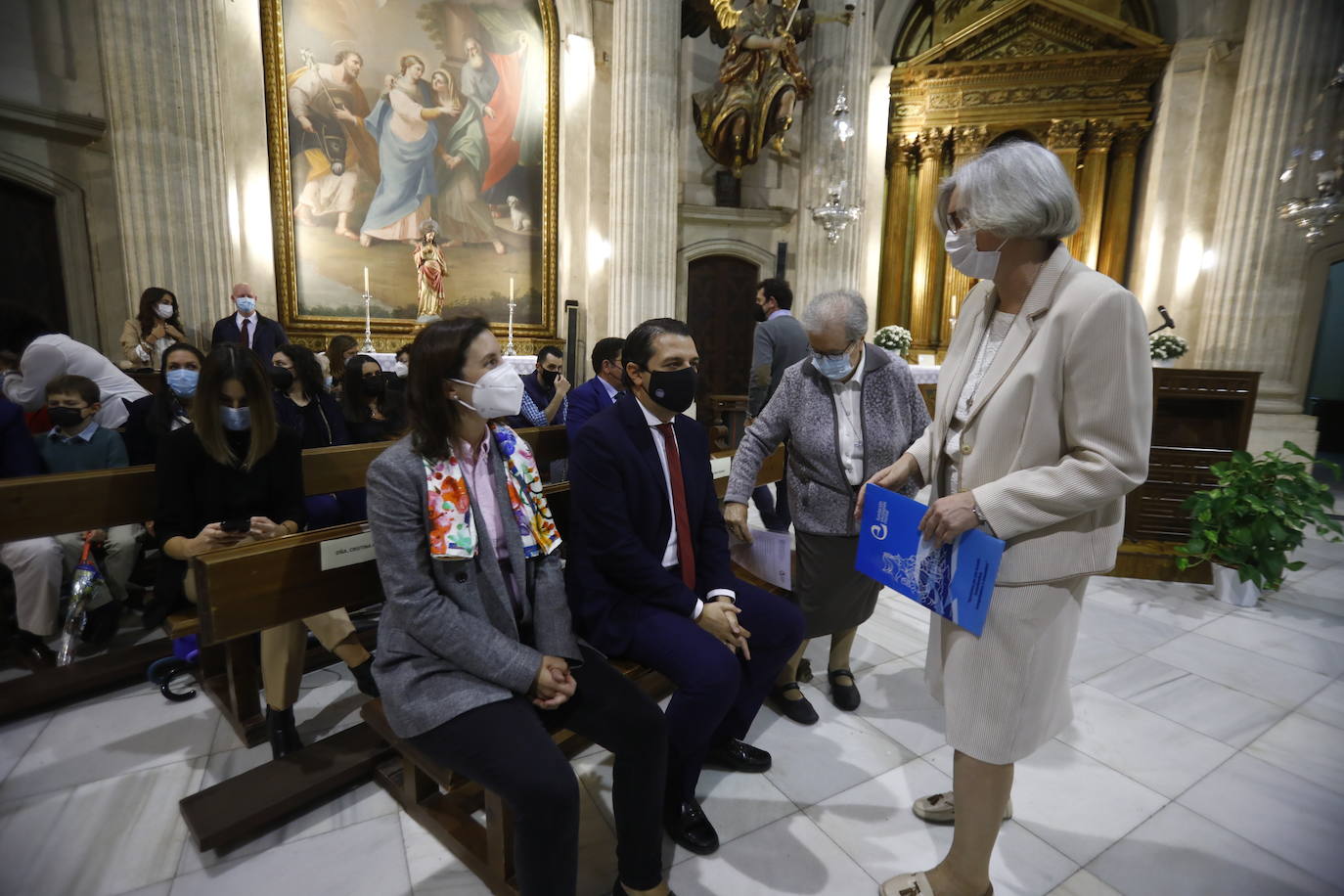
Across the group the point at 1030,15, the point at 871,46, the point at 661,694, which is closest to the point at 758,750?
the point at 661,694

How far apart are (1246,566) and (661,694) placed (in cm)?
349

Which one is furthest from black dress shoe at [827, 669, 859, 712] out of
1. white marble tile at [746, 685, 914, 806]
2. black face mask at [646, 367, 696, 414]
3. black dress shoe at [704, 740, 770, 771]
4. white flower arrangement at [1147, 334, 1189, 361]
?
white flower arrangement at [1147, 334, 1189, 361]

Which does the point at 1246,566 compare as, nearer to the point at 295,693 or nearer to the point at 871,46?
the point at 295,693

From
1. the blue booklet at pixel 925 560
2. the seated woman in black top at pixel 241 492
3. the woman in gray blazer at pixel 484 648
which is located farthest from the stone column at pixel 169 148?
the blue booklet at pixel 925 560

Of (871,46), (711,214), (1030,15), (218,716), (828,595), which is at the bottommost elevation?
(218,716)

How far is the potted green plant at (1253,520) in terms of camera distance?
3.51 m

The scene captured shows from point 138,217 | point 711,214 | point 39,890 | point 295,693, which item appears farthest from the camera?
point 711,214

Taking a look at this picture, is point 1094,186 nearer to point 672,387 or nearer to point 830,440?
point 830,440

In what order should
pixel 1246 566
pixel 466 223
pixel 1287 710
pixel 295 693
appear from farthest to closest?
pixel 466 223, pixel 1246 566, pixel 1287 710, pixel 295 693

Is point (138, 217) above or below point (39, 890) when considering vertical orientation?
above

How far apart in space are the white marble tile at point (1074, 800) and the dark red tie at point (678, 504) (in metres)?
1.21

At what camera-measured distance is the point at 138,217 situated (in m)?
5.84

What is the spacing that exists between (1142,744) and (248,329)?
281 inches

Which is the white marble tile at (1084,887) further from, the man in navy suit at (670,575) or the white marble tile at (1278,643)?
the white marble tile at (1278,643)
